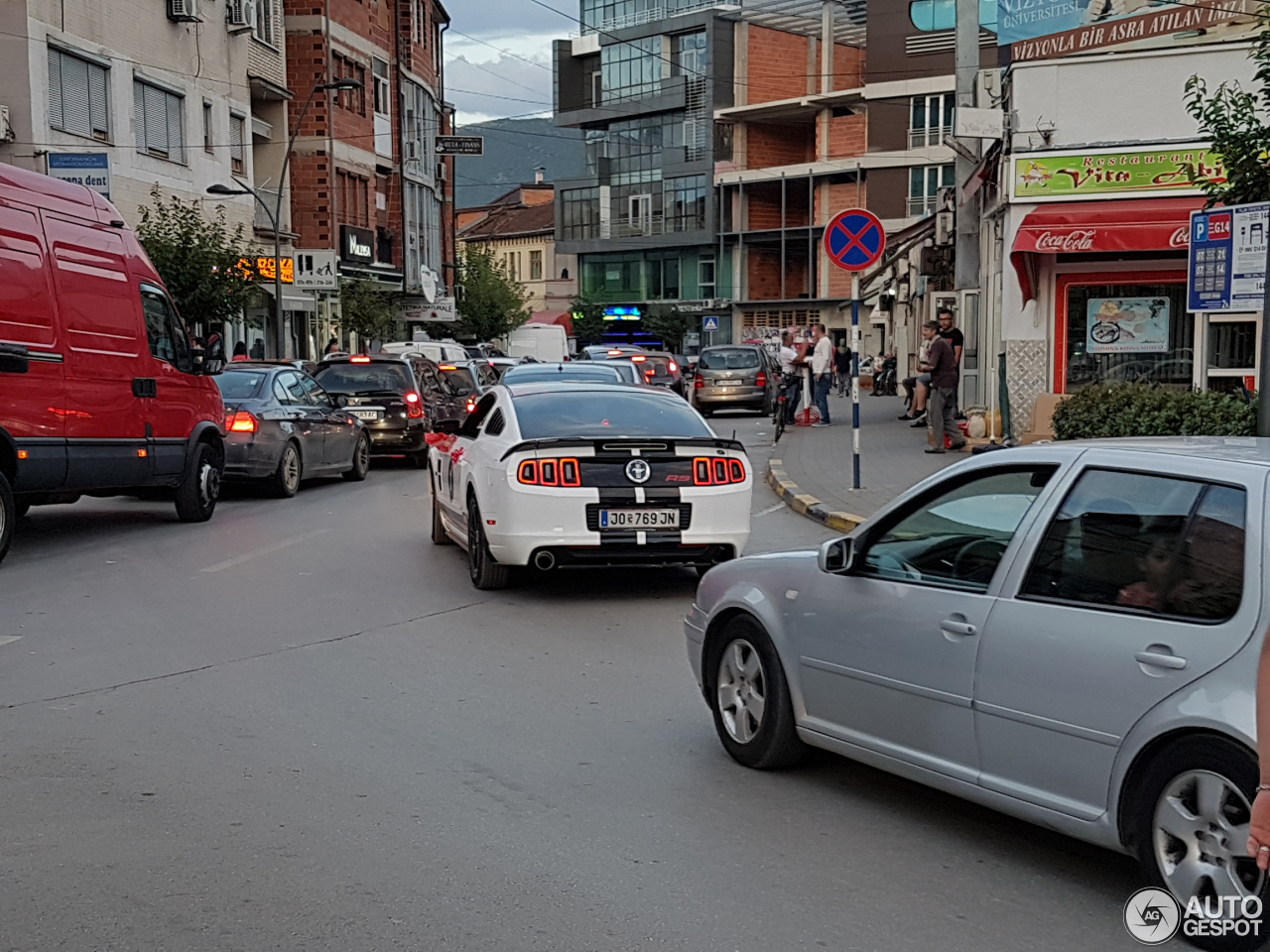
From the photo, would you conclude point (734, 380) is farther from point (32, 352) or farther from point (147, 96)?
point (32, 352)

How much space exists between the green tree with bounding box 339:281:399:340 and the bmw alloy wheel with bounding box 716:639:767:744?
140ft

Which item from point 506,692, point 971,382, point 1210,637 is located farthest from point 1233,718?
point 971,382

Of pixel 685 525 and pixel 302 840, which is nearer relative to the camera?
pixel 302 840

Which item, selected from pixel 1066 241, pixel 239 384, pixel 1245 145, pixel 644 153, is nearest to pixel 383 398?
pixel 239 384

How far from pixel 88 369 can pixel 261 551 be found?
7.03 feet

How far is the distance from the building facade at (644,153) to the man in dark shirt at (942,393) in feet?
194

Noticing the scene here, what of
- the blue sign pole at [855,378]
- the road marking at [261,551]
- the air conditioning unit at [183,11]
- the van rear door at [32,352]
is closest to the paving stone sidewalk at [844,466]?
the blue sign pole at [855,378]

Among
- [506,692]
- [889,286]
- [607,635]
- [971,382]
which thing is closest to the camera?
[506,692]

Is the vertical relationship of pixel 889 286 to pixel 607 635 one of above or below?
above

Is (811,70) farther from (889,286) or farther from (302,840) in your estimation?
(302,840)

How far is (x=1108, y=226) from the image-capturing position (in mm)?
19922

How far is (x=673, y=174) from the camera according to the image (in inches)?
3270

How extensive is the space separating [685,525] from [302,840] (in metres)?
5.47

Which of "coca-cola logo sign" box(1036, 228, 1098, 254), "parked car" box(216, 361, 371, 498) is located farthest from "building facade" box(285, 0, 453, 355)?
"coca-cola logo sign" box(1036, 228, 1098, 254)
